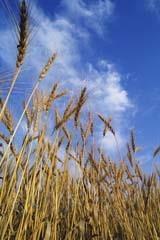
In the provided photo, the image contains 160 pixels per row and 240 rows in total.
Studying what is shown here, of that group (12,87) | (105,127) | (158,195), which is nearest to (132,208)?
(158,195)

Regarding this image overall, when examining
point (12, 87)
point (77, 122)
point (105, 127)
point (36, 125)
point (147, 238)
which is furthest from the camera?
point (105, 127)

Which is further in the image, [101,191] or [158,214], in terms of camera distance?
[158,214]

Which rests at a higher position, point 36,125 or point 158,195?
point 158,195

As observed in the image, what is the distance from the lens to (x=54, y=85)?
211 centimetres

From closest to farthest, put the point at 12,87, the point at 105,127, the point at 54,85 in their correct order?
1. the point at 12,87
2. the point at 54,85
3. the point at 105,127

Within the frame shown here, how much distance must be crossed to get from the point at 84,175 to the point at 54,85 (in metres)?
0.76

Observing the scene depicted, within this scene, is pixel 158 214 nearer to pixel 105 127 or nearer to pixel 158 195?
pixel 158 195

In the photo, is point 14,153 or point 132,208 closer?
point 14,153

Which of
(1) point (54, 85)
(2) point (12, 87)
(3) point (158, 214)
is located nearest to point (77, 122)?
(1) point (54, 85)

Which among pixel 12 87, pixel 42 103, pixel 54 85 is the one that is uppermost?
pixel 54 85

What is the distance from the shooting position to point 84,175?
2.56 meters

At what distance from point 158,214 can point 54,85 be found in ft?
4.57

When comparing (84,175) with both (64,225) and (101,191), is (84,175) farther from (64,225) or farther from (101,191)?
(64,225)

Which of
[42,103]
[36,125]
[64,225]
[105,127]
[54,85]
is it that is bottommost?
[64,225]
